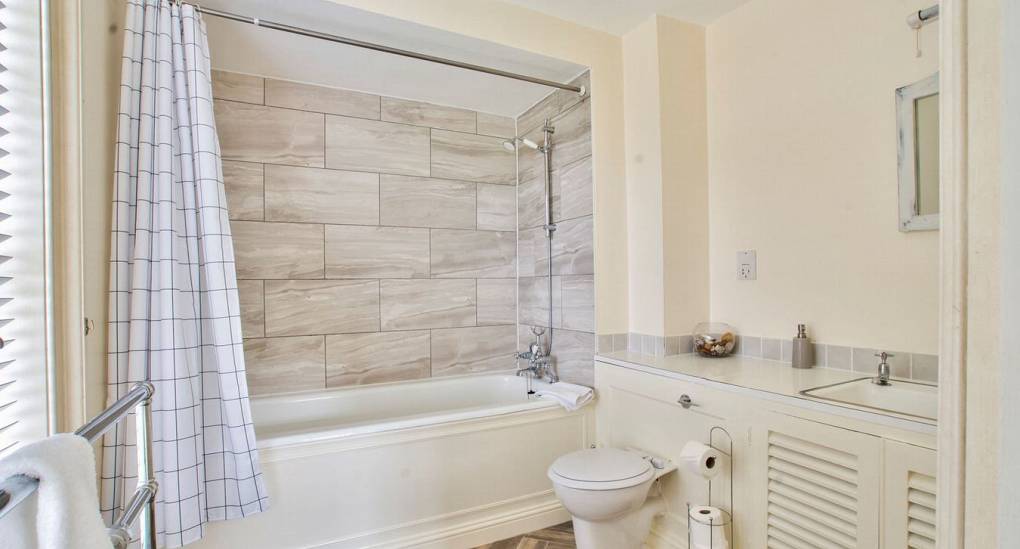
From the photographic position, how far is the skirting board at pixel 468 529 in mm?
2035

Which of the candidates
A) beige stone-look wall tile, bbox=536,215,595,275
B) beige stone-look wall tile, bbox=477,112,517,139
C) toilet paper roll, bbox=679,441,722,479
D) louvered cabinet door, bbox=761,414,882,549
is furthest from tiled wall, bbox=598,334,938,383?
beige stone-look wall tile, bbox=477,112,517,139

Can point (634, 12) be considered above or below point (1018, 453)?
above

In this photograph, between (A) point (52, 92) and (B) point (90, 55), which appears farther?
(B) point (90, 55)

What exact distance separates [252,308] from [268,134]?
3.09 ft

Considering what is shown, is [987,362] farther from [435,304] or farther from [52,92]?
[435,304]

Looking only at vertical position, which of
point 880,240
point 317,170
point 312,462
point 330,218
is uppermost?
point 317,170

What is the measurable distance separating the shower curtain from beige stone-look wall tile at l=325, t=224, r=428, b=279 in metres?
0.90

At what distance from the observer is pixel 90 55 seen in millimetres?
1452

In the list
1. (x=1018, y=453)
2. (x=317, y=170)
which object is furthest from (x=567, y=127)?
(x=1018, y=453)

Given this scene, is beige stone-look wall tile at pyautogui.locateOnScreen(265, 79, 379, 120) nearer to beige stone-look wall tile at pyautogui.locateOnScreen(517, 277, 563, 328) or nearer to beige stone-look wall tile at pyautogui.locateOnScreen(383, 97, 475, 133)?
beige stone-look wall tile at pyautogui.locateOnScreen(383, 97, 475, 133)

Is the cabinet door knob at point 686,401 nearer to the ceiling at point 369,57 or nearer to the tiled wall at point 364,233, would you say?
the tiled wall at point 364,233

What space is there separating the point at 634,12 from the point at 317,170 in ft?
Answer: 6.13

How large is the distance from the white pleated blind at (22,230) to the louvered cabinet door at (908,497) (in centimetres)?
209

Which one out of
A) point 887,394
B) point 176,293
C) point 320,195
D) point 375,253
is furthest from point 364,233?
point 887,394
